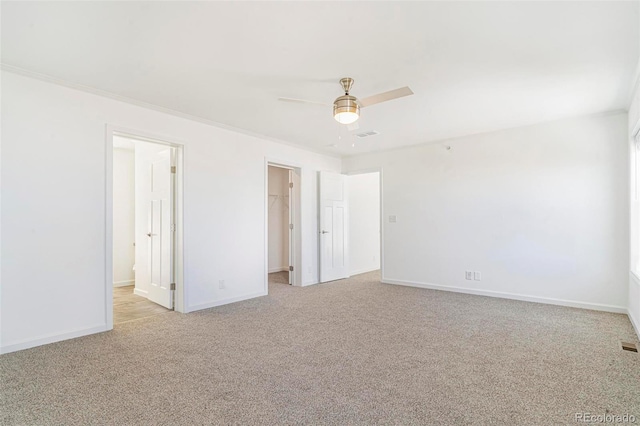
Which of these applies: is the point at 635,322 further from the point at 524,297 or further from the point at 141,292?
the point at 141,292

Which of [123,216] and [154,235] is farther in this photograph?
[123,216]

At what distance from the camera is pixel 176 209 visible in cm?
423

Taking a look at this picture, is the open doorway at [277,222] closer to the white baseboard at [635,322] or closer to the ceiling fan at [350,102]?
the ceiling fan at [350,102]

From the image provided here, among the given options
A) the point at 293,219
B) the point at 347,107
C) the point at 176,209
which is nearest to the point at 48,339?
the point at 176,209

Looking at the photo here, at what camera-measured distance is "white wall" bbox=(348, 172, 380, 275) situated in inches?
287

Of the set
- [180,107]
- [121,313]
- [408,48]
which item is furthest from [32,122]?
[408,48]

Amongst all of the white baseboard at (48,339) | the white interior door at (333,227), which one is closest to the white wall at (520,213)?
the white interior door at (333,227)

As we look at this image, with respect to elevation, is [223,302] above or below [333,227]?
below

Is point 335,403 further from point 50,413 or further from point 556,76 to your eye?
point 556,76

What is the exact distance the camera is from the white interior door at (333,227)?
20.3 ft

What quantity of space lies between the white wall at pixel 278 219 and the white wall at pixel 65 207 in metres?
3.31

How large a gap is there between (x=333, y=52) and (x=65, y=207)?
9.56 ft

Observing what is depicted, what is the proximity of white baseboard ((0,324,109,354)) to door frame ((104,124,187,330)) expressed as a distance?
13 centimetres

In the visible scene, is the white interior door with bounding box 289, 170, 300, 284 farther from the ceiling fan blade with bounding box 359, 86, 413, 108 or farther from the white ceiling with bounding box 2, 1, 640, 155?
the ceiling fan blade with bounding box 359, 86, 413, 108
